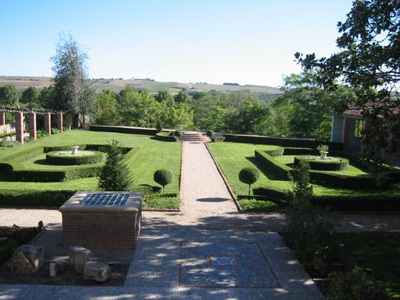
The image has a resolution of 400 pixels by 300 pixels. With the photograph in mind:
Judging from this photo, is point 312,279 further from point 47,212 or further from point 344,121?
point 344,121

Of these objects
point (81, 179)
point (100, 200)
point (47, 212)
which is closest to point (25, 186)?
point (81, 179)

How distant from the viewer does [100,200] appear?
10.8 meters

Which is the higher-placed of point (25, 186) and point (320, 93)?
point (320, 93)

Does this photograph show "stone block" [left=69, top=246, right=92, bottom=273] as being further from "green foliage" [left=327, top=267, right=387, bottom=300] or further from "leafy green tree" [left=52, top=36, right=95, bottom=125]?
"leafy green tree" [left=52, top=36, right=95, bottom=125]

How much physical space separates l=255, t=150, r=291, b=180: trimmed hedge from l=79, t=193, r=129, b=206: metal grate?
1021 cm

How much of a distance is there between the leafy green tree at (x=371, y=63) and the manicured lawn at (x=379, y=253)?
2.05 m

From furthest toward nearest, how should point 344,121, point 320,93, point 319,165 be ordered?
point 320,93
point 344,121
point 319,165

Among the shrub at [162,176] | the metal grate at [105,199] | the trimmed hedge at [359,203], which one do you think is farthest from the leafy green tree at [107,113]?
the metal grate at [105,199]

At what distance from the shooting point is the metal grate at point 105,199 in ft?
34.4

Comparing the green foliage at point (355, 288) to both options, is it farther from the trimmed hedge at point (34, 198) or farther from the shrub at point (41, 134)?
the shrub at point (41, 134)

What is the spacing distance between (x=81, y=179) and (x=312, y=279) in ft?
46.7

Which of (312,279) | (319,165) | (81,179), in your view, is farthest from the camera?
(319,165)

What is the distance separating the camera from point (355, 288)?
6.64 metres

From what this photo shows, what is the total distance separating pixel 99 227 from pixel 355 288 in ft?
20.2
